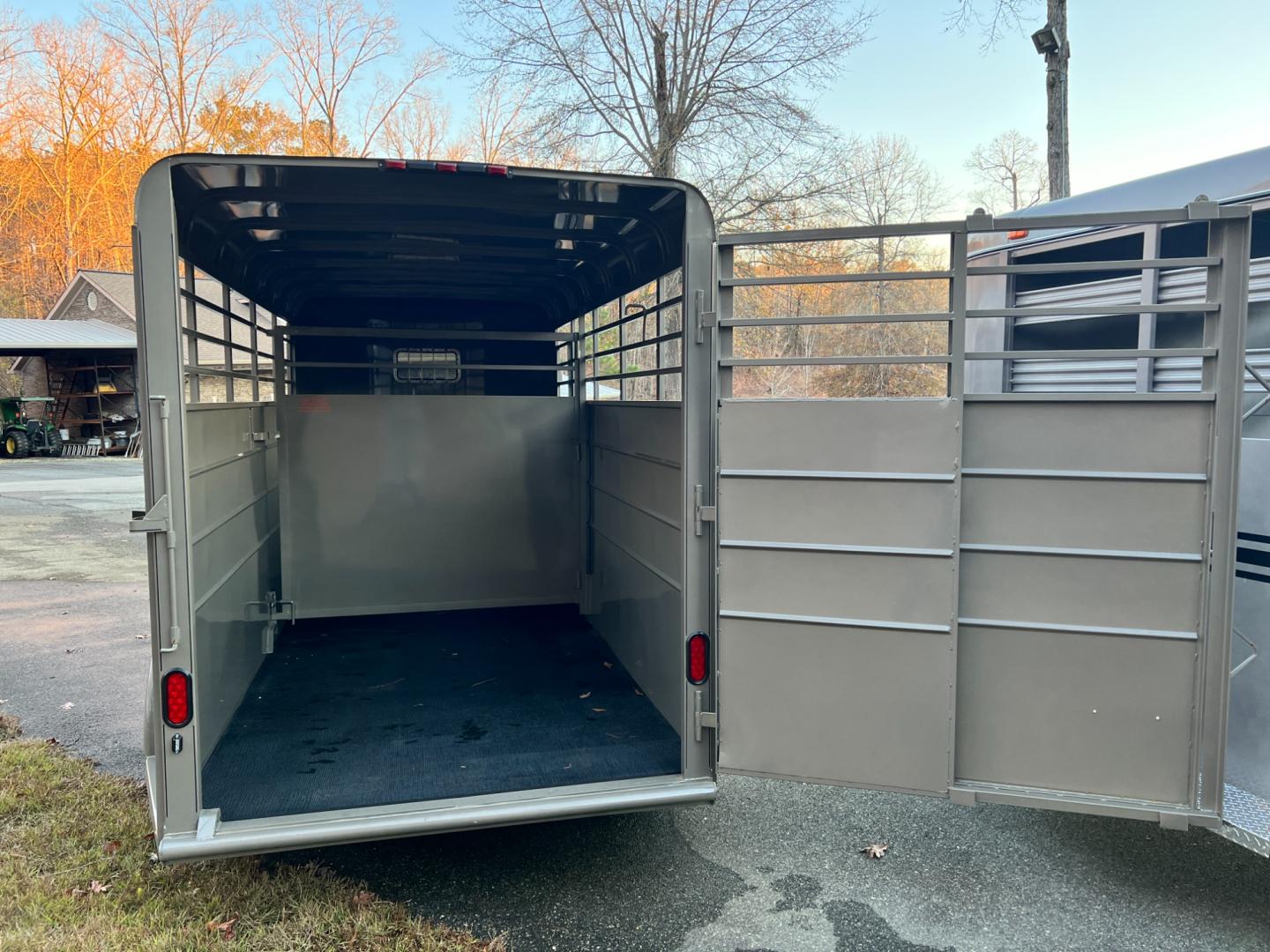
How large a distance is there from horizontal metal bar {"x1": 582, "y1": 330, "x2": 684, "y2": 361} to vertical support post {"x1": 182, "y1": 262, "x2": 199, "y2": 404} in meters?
1.81

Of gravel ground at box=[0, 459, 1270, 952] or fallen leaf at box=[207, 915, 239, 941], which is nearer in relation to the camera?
fallen leaf at box=[207, 915, 239, 941]

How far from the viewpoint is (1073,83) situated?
13.2 m

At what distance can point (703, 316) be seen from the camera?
9.00 ft

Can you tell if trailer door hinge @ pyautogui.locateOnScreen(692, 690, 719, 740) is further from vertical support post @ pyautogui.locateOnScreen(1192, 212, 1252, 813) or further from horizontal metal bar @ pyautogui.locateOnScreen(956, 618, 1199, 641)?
vertical support post @ pyautogui.locateOnScreen(1192, 212, 1252, 813)

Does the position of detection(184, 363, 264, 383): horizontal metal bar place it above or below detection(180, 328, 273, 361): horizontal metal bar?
below

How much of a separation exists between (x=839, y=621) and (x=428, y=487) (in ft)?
11.2

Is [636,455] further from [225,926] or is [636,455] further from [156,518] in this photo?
[225,926]

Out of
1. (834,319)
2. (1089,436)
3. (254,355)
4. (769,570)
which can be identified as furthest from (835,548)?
(254,355)

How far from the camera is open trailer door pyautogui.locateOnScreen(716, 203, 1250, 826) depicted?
2.49m

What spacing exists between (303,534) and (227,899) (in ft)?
8.90

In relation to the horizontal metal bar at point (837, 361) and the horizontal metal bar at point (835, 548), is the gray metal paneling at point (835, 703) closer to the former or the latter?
the horizontal metal bar at point (835, 548)

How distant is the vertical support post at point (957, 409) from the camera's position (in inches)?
102

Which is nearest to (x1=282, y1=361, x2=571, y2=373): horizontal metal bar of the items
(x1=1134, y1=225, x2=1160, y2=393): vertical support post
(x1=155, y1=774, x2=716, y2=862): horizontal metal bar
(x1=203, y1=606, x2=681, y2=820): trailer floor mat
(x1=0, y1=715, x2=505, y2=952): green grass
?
(x1=203, y1=606, x2=681, y2=820): trailer floor mat

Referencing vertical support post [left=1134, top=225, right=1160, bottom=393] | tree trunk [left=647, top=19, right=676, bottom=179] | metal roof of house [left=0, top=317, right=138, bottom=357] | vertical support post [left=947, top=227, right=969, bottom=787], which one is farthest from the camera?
metal roof of house [left=0, top=317, right=138, bottom=357]
